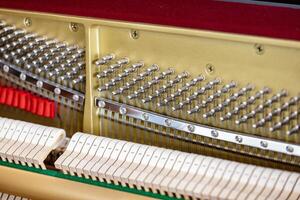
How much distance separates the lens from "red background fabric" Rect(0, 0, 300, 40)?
8.11 ft

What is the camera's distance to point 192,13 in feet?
8.78

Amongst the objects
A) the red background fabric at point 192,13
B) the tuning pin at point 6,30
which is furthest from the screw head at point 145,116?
the tuning pin at point 6,30

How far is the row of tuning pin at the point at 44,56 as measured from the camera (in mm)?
2893

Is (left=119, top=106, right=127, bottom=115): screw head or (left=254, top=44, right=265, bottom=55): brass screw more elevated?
(left=254, top=44, right=265, bottom=55): brass screw

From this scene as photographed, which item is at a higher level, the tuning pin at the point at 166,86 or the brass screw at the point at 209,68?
the brass screw at the point at 209,68

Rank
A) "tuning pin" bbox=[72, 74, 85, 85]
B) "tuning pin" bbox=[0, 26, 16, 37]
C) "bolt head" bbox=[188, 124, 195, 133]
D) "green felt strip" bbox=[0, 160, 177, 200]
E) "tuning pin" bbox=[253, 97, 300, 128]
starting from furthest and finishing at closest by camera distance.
A: 1. "tuning pin" bbox=[0, 26, 16, 37]
2. "tuning pin" bbox=[72, 74, 85, 85]
3. "bolt head" bbox=[188, 124, 195, 133]
4. "green felt strip" bbox=[0, 160, 177, 200]
5. "tuning pin" bbox=[253, 97, 300, 128]

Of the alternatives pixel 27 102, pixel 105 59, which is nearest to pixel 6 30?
pixel 27 102

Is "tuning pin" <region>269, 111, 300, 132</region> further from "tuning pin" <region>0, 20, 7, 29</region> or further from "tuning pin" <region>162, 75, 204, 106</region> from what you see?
"tuning pin" <region>0, 20, 7, 29</region>

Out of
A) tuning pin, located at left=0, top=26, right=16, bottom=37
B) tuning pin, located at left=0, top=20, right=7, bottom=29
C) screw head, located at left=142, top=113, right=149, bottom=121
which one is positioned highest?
tuning pin, located at left=0, top=20, right=7, bottom=29

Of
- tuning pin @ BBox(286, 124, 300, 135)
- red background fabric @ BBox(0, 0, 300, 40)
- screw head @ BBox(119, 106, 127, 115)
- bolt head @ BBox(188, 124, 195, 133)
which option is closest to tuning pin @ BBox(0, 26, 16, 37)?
red background fabric @ BBox(0, 0, 300, 40)

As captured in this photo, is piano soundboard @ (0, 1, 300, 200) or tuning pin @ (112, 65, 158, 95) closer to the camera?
piano soundboard @ (0, 1, 300, 200)

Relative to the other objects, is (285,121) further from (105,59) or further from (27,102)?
(27,102)

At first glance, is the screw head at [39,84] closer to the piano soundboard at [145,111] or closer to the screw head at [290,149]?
the piano soundboard at [145,111]

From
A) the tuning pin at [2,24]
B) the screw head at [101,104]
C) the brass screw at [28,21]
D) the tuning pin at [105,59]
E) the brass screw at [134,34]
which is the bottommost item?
the screw head at [101,104]
